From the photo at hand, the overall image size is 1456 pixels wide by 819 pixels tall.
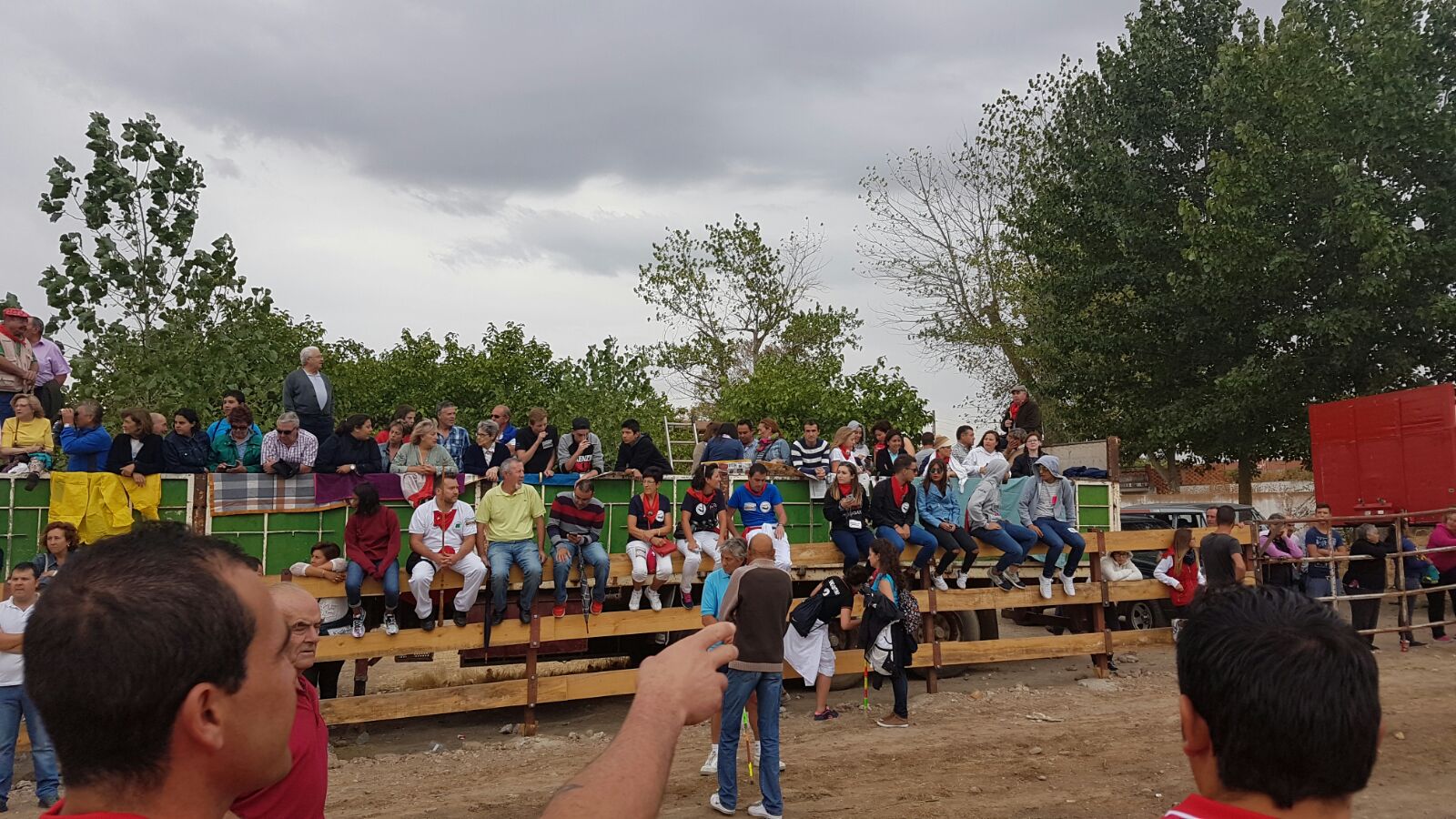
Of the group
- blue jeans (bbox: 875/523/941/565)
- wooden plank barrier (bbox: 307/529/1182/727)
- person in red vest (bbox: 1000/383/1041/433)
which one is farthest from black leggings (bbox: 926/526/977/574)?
person in red vest (bbox: 1000/383/1041/433)

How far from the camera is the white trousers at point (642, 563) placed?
11180 millimetres

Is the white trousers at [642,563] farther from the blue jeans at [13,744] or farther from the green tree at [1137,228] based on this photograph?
the green tree at [1137,228]

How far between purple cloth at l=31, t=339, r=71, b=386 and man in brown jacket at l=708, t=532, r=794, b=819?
28.8 ft

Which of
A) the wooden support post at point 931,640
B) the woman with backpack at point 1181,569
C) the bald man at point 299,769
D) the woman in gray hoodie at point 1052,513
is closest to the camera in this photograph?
the bald man at point 299,769

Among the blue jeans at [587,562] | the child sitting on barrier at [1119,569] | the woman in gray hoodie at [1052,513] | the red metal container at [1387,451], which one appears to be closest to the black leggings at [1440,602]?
the red metal container at [1387,451]

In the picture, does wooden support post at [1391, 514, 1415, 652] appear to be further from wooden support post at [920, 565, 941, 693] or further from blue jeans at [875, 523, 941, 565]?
blue jeans at [875, 523, 941, 565]

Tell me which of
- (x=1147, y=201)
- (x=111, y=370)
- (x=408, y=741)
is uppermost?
(x=1147, y=201)

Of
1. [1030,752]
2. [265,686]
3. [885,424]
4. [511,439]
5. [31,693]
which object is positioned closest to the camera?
[31,693]

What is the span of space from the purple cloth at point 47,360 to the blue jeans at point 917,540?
9834 mm

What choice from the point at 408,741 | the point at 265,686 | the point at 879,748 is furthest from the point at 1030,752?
the point at 265,686

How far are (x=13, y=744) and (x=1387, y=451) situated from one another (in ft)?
62.9

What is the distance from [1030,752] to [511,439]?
6.69m

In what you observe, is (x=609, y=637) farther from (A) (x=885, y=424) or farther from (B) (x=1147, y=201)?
(B) (x=1147, y=201)

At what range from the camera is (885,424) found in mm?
14148
